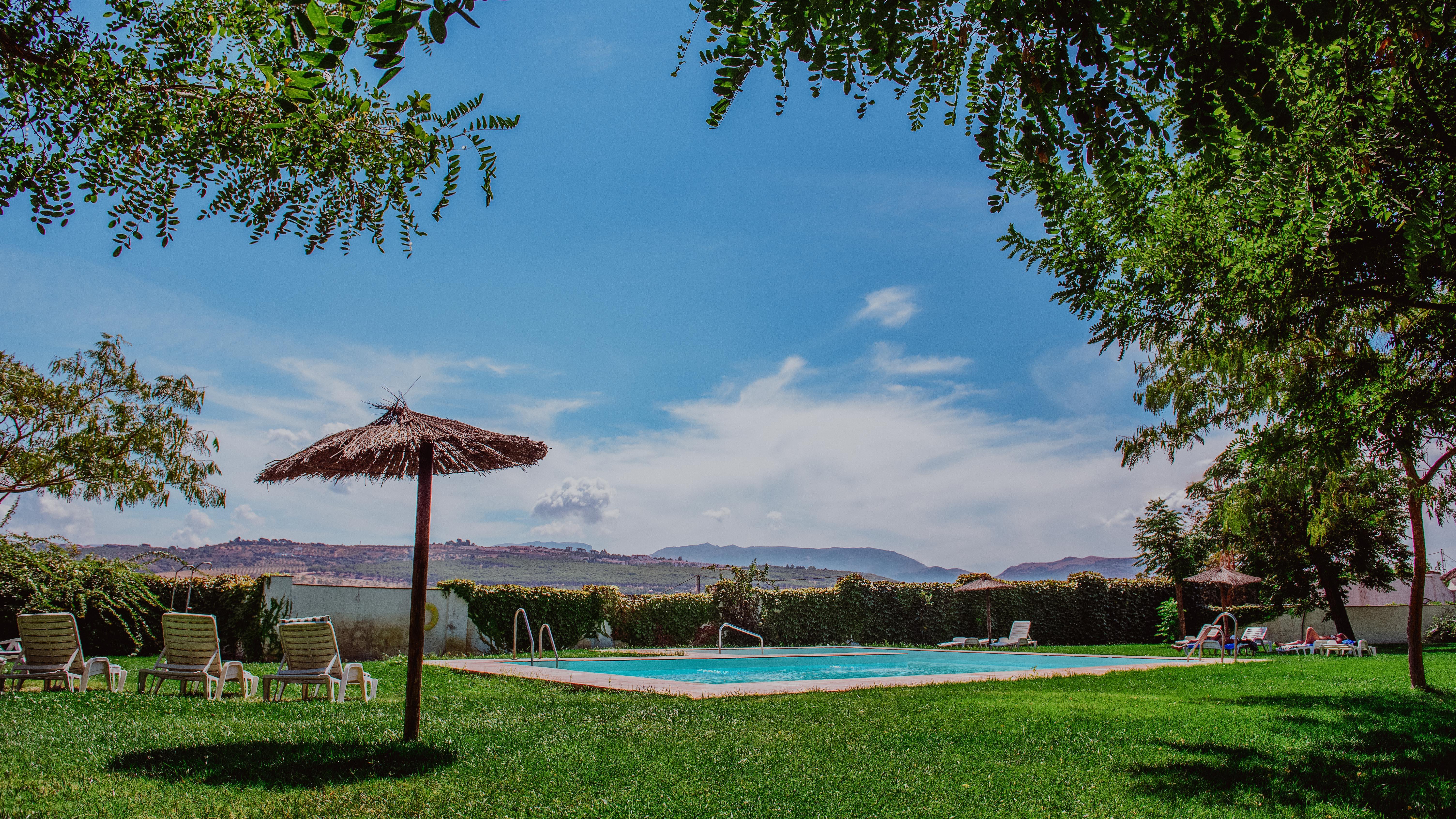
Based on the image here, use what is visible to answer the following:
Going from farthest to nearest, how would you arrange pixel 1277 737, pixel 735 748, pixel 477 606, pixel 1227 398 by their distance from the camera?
pixel 477 606 → pixel 1227 398 → pixel 1277 737 → pixel 735 748

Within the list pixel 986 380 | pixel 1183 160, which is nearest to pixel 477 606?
pixel 1183 160

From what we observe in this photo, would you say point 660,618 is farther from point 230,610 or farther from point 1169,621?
point 1169,621

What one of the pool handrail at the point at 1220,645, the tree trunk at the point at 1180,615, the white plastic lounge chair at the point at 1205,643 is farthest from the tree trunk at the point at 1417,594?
the tree trunk at the point at 1180,615

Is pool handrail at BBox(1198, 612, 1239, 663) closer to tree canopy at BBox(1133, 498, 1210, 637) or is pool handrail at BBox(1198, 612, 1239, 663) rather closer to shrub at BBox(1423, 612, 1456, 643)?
tree canopy at BBox(1133, 498, 1210, 637)

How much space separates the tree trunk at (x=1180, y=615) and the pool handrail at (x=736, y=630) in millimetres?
12620

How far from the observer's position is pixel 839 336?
97.0 feet

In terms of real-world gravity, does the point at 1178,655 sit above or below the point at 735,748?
below

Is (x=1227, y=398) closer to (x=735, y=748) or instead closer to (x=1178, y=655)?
(x=735, y=748)

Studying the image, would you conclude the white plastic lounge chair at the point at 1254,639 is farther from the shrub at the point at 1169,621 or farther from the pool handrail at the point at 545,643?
the pool handrail at the point at 545,643

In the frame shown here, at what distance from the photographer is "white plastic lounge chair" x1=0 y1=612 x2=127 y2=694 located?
30.9 ft

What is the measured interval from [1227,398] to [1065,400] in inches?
575

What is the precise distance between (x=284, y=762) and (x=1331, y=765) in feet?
24.0

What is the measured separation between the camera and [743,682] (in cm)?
1219

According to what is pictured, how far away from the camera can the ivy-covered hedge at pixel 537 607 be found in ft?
66.1
